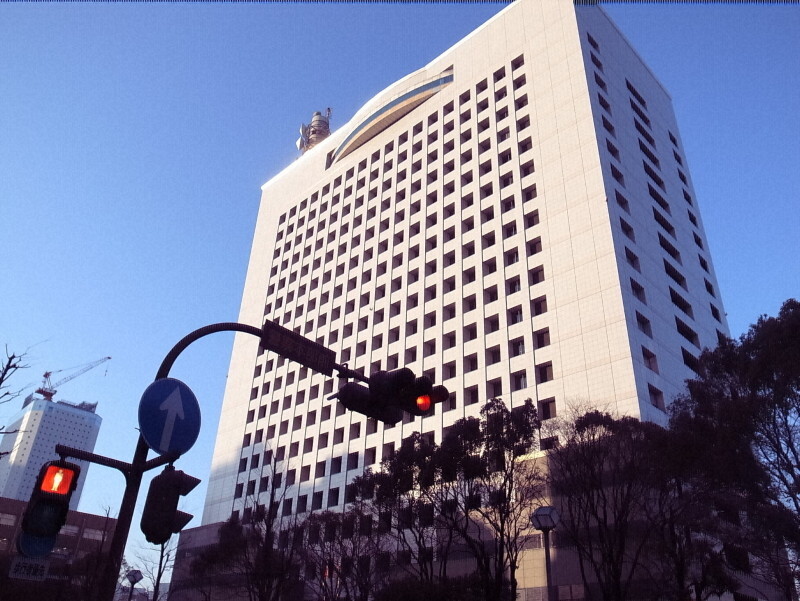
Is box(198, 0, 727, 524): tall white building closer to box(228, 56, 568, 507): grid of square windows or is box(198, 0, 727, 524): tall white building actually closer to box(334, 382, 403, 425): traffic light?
box(228, 56, 568, 507): grid of square windows

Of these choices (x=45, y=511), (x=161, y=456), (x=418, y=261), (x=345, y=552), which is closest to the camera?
(x=45, y=511)

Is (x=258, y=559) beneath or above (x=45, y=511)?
above

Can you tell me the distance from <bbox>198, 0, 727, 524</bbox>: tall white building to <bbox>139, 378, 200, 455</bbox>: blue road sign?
32.0m

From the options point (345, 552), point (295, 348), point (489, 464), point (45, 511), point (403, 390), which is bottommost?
point (45, 511)

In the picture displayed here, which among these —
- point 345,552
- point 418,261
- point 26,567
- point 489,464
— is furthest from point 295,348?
point 418,261

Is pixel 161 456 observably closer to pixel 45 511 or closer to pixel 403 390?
pixel 45 511

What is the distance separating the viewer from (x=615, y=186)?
1816 inches

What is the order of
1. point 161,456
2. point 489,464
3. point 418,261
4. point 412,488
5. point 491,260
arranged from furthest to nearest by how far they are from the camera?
point 418,261 → point 491,260 → point 412,488 → point 489,464 → point 161,456

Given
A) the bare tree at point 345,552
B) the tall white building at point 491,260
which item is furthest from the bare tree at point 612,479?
the bare tree at point 345,552

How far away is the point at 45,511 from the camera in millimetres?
6195

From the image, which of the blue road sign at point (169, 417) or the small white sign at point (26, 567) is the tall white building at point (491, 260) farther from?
the small white sign at point (26, 567)

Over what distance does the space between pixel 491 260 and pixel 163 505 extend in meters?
43.6

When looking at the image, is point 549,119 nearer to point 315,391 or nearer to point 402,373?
point 315,391

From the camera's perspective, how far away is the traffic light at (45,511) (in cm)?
611
